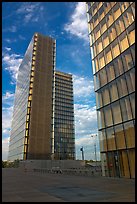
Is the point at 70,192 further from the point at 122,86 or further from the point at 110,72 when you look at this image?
the point at 110,72

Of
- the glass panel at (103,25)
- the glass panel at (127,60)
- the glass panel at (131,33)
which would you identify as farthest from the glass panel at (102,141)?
the glass panel at (103,25)

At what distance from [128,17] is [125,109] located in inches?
492

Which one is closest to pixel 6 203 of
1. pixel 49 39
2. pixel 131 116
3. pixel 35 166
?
pixel 131 116

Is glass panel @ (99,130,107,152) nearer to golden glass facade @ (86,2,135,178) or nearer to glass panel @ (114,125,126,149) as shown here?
golden glass facade @ (86,2,135,178)

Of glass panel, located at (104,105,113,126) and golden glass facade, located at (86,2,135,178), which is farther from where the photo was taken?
glass panel, located at (104,105,113,126)

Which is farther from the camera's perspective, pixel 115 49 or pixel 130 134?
pixel 115 49

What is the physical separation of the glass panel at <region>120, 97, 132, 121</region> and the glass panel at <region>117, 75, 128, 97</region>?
2.81ft

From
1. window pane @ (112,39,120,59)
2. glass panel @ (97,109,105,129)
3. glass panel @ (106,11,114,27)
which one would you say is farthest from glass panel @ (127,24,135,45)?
glass panel @ (97,109,105,129)

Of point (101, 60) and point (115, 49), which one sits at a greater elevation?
point (115, 49)

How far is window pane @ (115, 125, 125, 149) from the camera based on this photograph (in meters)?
25.1

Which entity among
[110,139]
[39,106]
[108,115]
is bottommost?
[110,139]

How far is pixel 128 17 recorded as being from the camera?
27094 millimetres

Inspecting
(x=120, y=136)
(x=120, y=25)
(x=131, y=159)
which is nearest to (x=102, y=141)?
(x=120, y=136)

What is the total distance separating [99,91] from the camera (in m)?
31.7
